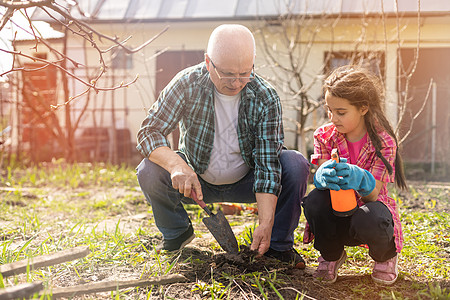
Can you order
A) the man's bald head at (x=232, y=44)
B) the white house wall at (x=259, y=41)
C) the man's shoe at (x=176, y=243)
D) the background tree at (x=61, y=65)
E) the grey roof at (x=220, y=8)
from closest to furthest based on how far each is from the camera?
the background tree at (x=61, y=65) < the man's bald head at (x=232, y=44) < the man's shoe at (x=176, y=243) < the grey roof at (x=220, y=8) < the white house wall at (x=259, y=41)

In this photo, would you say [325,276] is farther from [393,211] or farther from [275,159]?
[275,159]

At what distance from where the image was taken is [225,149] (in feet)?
9.23

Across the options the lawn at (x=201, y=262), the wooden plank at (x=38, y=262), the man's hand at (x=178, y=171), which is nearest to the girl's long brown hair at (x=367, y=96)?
the lawn at (x=201, y=262)

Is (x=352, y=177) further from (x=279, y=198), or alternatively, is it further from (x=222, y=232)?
(x=222, y=232)

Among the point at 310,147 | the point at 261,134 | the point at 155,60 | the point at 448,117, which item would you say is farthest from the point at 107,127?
the point at 261,134

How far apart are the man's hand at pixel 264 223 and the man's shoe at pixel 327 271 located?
293mm

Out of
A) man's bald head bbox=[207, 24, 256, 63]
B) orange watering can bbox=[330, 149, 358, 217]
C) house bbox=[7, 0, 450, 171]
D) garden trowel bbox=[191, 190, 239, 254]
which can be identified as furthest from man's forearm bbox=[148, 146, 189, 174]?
house bbox=[7, 0, 450, 171]

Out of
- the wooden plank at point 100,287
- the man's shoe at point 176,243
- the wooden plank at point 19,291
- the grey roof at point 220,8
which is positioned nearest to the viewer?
the wooden plank at point 19,291

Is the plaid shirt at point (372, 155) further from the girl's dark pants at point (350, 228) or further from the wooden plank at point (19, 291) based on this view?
the wooden plank at point (19, 291)

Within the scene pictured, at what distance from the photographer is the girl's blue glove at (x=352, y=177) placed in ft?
6.88

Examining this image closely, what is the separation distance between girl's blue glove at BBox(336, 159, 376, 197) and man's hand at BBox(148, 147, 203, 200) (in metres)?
0.70

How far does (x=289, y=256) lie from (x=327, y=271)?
0.92 ft

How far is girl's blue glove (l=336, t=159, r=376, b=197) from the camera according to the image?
6.88 ft

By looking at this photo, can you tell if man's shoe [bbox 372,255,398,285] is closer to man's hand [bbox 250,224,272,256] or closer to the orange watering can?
the orange watering can
